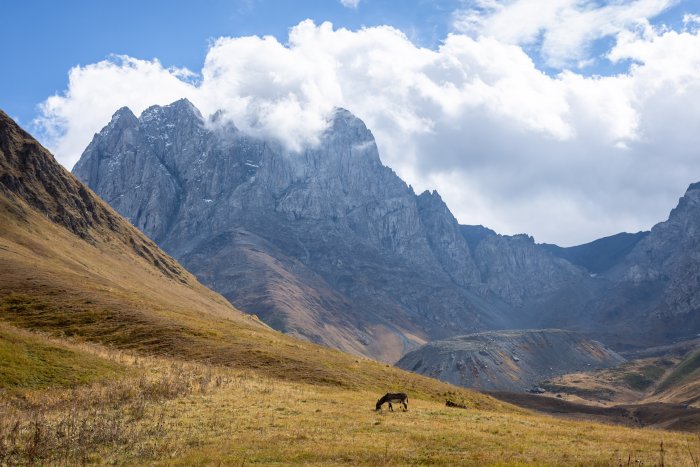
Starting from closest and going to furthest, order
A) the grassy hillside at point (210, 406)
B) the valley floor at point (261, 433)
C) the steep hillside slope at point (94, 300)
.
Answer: the valley floor at point (261, 433), the grassy hillside at point (210, 406), the steep hillside slope at point (94, 300)

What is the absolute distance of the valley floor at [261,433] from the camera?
23719 millimetres

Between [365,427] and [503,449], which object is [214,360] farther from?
[503,449]

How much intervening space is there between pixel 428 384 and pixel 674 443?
37.4m

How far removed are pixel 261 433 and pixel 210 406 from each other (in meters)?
7.62

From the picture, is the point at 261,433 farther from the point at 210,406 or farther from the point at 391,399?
the point at 391,399

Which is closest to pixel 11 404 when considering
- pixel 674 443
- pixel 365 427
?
pixel 365 427

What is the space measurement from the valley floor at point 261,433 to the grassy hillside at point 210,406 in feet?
0.31

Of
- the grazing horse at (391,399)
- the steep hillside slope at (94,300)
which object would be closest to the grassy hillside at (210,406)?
the steep hillside slope at (94,300)

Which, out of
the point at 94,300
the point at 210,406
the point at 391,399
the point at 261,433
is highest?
the point at 94,300

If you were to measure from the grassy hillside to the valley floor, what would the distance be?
0.31 feet

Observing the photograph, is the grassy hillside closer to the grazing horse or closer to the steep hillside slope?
the steep hillside slope

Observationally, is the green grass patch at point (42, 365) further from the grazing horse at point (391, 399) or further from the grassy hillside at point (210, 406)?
the grazing horse at point (391, 399)

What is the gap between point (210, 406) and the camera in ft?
113

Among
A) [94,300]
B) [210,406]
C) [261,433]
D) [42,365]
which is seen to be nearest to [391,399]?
[210,406]
